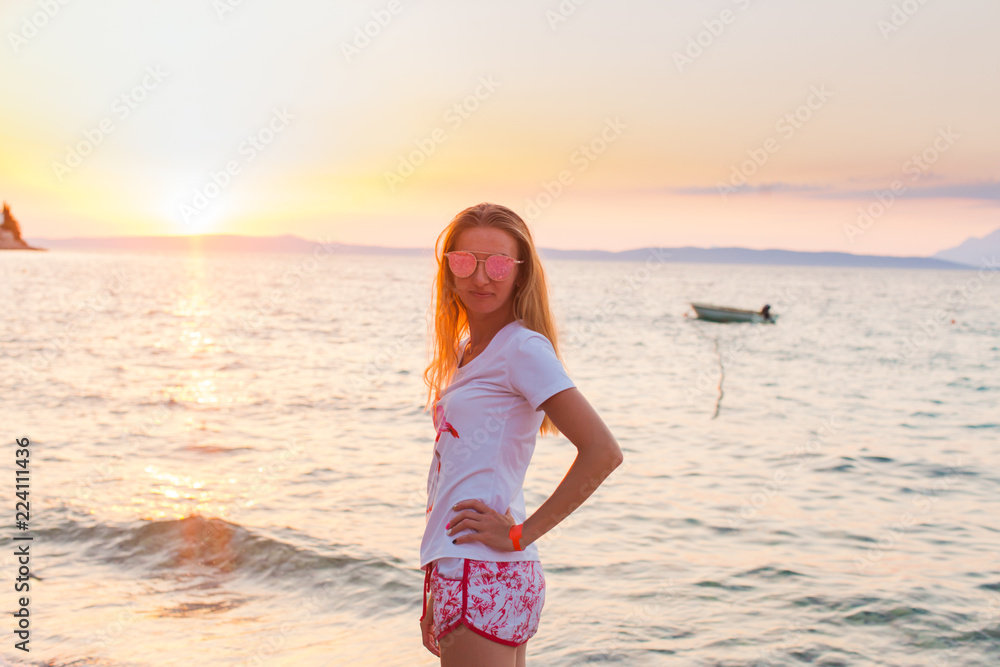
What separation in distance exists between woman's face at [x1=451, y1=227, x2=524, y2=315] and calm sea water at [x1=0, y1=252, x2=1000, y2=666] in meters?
4.24

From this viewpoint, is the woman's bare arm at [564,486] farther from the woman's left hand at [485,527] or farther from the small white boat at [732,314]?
the small white boat at [732,314]

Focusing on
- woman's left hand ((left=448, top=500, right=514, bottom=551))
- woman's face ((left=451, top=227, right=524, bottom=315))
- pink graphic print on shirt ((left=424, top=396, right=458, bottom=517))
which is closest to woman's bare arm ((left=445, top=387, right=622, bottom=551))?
woman's left hand ((left=448, top=500, right=514, bottom=551))

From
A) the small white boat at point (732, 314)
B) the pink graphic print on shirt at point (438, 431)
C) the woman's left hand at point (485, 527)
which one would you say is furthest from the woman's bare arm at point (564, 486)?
the small white boat at point (732, 314)

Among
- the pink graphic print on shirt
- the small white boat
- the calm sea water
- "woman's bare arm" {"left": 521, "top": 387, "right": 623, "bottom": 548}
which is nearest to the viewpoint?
"woman's bare arm" {"left": 521, "top": 387, "right": 623, "bottom": 548}

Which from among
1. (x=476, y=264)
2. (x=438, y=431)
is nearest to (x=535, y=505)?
(x=438, y=431)

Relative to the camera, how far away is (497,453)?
2.36m

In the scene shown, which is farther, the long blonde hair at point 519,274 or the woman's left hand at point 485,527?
the long blonde hair at point 519,274

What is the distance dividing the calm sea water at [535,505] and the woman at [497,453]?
3.88 meters

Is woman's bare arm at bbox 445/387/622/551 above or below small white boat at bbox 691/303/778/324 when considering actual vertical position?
below

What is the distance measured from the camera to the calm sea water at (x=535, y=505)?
20.9 feet

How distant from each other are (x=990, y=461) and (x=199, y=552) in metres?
12.9

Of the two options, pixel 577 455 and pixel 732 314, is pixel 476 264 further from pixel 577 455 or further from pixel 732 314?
pixel 732 314

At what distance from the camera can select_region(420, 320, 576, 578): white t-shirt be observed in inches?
88.4

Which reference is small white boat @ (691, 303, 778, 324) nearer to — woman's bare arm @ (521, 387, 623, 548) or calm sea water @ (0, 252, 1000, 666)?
calm sea water @ (0, 252, 1000, 666)
